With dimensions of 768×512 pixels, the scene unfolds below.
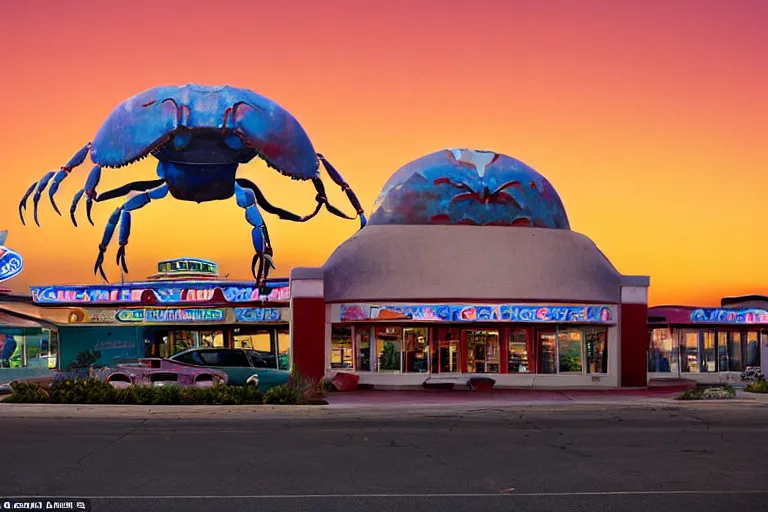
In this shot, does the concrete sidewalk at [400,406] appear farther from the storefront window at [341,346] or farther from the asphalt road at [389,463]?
the storefront window at [341,346]

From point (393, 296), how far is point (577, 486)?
20.3 m

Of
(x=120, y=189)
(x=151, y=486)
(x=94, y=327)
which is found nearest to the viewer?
(x=151, y=486)

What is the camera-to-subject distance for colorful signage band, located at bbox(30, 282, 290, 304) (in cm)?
3891

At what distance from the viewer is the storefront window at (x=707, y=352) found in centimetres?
3831

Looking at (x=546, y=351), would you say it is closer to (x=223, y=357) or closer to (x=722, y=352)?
(x=722, y=352)

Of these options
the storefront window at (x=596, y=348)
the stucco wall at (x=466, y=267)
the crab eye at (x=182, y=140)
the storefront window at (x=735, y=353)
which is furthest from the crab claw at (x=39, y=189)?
the storefront window at (x=735, y=353)

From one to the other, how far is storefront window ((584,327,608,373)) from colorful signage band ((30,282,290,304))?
12.4 meters

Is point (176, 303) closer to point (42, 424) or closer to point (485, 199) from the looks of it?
point (485, 199)

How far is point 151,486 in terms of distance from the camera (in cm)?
1080

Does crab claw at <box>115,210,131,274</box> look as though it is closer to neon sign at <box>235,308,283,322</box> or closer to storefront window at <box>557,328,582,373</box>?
neon sign at <box>235,308,283,322</box>

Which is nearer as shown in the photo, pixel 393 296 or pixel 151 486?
pixel 151 486

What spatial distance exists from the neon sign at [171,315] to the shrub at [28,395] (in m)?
16.3

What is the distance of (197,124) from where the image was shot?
25.2m

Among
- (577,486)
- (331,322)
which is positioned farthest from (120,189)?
(577,486)
